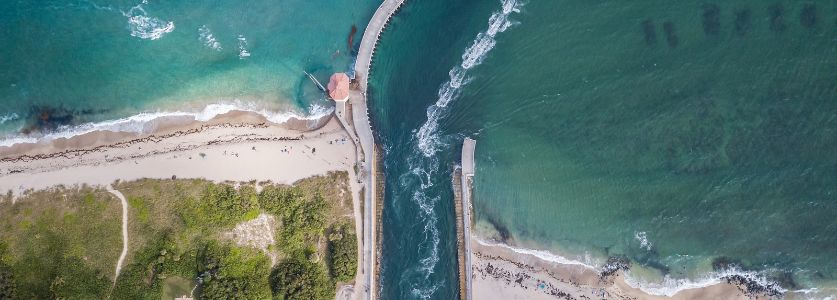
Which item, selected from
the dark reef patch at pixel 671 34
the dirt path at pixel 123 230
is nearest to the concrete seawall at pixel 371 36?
the dirt path at pixel 123 230

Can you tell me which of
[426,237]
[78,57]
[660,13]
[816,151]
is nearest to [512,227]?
[426,237]

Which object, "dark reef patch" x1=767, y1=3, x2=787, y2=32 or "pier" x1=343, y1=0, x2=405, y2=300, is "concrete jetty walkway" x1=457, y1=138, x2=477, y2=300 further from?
"dark reef patch" x1=767, y1=3, x2=787, y2=32

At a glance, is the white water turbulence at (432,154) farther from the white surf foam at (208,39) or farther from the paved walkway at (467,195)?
the white surf foam at (208,39)

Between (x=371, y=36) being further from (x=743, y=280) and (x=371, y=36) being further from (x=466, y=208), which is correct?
(x=743, y=280)

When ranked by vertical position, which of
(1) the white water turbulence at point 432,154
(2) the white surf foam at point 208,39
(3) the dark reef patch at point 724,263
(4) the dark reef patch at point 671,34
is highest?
(2) the white surf foam at point 208,39

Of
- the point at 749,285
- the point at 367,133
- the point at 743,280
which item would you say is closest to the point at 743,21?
the point at 743,280

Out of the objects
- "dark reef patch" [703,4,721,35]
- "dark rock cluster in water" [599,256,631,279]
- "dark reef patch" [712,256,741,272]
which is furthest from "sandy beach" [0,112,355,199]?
"dark reef patch" [712,256,741,272]
